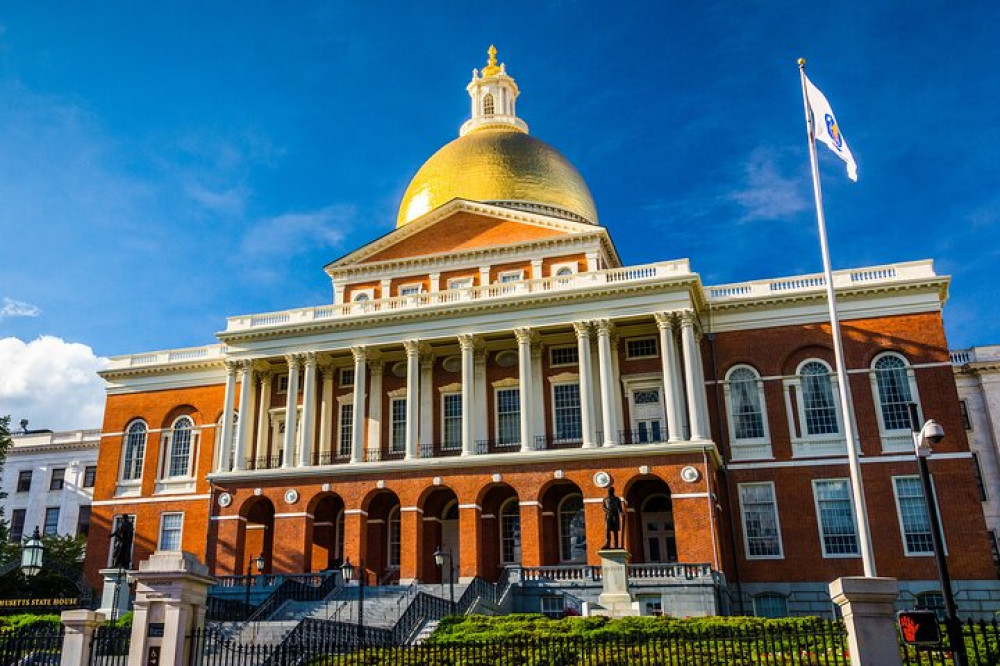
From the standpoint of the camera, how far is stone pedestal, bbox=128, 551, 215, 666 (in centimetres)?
1758

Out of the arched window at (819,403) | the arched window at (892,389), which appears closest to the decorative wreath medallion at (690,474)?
the arched window at (819,403)

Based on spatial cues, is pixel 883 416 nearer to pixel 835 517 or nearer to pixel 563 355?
pixel 835 517

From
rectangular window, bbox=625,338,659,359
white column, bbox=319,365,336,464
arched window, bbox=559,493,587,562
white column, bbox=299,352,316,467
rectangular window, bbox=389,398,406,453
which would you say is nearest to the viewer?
arched window, bbox=559,493,587,562

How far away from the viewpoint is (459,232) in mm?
48750

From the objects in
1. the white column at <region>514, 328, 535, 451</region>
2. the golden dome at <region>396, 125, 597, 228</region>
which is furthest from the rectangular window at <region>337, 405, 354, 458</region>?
the golden dome at <region>396, 125, 597, 228</region>

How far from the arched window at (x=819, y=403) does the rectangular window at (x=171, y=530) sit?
3196cm

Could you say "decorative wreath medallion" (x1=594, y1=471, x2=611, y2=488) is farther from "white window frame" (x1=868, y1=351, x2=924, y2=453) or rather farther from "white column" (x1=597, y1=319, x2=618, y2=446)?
"white window frame" (x1=868, y1=351, x2=924, y2=453)

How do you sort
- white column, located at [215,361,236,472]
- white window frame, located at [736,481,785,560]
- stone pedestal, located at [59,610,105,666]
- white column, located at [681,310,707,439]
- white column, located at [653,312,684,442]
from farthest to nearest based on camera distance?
white column, located at [215,361,236,472] < white window frame, located at [736,481,785,560] < white column, located at [653,312,684,442] < white column, located at [681,310,707,439] < stone pedestal, located at [59,610,105,666]

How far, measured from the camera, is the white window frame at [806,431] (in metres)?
40.5

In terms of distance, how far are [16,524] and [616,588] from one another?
50.4 metres

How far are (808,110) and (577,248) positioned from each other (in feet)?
67.9

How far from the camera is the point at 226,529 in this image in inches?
1676

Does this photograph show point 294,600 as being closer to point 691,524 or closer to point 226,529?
point 226,529

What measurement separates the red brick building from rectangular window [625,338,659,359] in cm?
10
